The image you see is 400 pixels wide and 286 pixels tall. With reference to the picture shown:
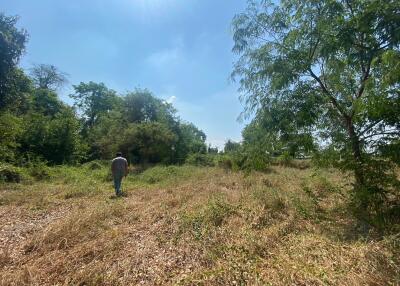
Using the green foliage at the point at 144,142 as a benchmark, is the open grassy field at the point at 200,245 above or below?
below

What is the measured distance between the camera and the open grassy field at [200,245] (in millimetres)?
2949

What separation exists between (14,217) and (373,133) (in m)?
7.58

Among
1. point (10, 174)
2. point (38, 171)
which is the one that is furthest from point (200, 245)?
point (38, 171)

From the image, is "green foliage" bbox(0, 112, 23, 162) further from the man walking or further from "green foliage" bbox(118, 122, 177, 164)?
"green foliage" bbox(118, 122, 177, 164)

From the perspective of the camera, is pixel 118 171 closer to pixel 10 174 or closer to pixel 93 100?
pixel 10 174

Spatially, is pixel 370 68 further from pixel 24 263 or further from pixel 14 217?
pixel 14 217

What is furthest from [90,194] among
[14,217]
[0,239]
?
[0,239]

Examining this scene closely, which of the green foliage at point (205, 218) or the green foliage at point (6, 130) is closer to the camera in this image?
the green foliage at point (205, 218)

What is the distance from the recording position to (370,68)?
5133 mm

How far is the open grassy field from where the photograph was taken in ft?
9.68

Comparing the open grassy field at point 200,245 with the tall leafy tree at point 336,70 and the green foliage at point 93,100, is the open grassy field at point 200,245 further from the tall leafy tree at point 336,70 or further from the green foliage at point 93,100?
the green foliage at point 93,100

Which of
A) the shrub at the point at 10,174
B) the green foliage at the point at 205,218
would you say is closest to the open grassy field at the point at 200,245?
the green foliage at the point at 205,218

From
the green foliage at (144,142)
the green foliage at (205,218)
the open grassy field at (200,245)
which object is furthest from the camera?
the green foliage at (144,142)

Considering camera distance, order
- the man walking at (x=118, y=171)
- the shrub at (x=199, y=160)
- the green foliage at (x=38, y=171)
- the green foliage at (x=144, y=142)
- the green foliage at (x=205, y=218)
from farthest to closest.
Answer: the shrub at (x=199, y=160) < the green foliage at (x=144, y=142) < the green foliage at (x=38, y=171) < the man walking at (x=118, y=171) < the green foliage at (x=205, y=218)
